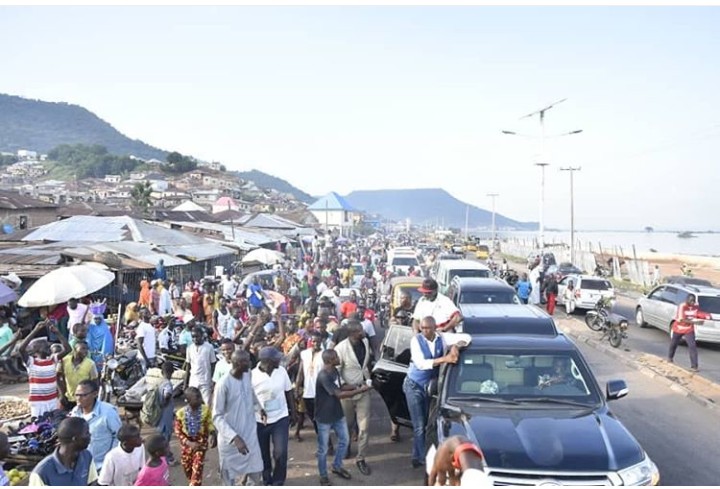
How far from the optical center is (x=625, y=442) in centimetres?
448

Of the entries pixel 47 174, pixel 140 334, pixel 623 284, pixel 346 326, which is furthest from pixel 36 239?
pixel 47 174

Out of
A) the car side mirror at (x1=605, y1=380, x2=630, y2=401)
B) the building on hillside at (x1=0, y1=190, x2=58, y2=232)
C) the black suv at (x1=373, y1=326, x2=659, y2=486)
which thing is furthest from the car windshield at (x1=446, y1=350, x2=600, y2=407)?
the building on hillside at (x1=0, y1=190, x2=58, y2=232)

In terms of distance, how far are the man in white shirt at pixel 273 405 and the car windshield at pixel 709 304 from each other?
42.3 ft

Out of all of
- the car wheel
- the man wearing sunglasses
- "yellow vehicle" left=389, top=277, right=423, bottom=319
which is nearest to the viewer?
the man wearing sunglasses

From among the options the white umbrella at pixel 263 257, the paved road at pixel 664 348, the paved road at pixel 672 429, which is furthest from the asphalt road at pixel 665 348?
the white umbrella at pixel 263 257

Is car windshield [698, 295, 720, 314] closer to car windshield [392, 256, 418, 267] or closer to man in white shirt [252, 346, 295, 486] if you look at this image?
car windshield [392, 256, 418, 267]

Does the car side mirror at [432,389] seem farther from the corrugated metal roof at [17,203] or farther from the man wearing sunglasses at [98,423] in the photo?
the corrugated metal roof at [17,203]

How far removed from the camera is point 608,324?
1478 cm

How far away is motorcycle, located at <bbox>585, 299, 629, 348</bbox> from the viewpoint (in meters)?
14.2

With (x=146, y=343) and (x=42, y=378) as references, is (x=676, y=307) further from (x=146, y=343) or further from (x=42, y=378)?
(x=42, y=378)

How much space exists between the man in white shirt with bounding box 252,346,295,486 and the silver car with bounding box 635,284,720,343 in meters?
10.6

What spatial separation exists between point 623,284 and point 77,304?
96.9ft

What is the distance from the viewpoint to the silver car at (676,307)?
14.1 meters

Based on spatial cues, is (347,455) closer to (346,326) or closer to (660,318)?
(346,326)
